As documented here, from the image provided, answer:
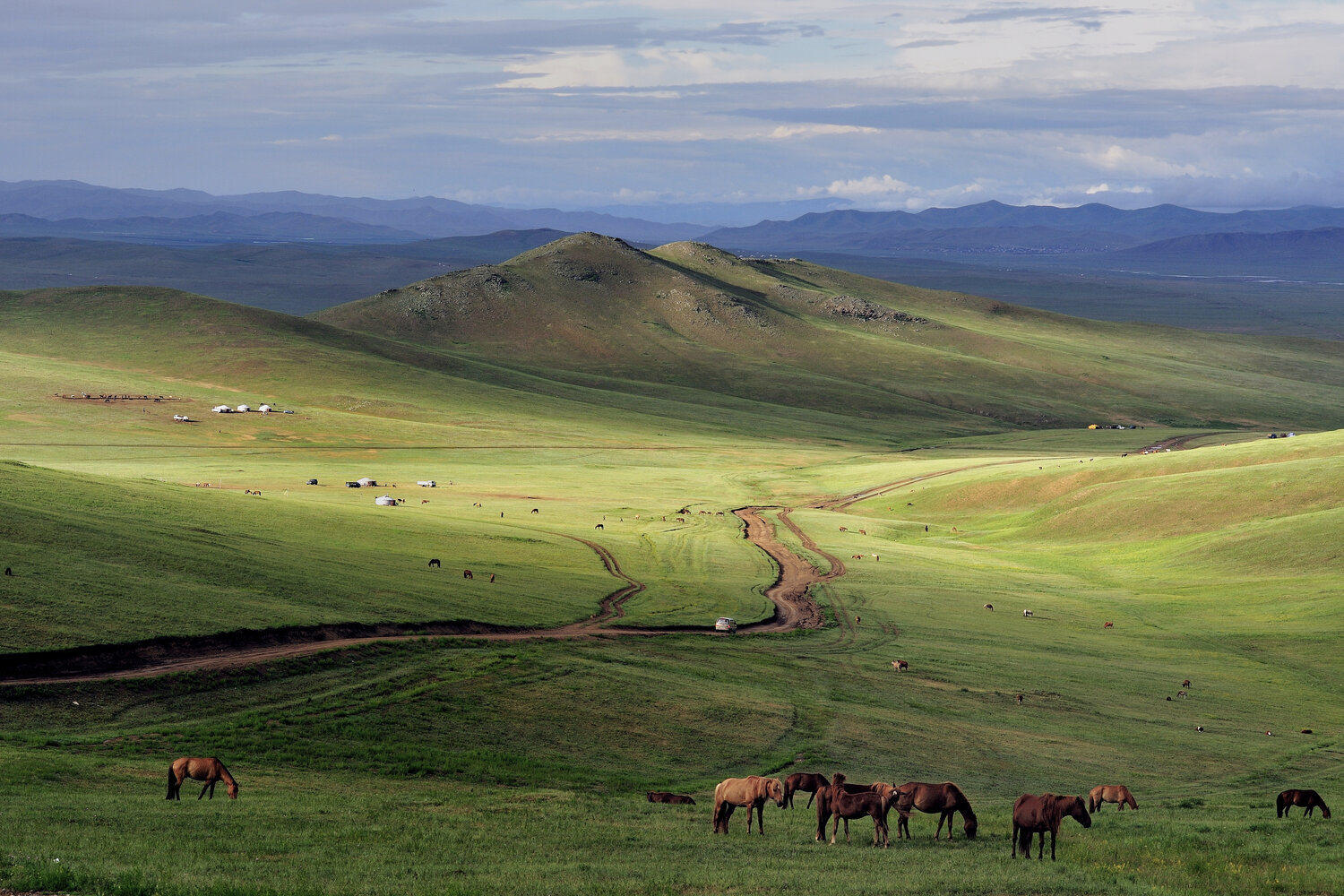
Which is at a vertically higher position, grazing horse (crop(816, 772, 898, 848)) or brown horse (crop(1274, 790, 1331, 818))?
grazing horse (crop(816, 772, 898, 848))

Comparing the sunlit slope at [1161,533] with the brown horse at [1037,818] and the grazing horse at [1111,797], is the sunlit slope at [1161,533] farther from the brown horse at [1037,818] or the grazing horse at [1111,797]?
the brown horse at [1037,818]

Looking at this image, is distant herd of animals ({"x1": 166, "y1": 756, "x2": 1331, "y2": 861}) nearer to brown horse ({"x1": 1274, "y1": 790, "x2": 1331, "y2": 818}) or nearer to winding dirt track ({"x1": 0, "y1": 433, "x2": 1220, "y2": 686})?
brown horse ({"x1": 1274, "y1": 790, "x2": 1331, "y2": 818})

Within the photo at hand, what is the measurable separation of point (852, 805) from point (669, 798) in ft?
23.0

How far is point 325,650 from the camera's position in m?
41.8

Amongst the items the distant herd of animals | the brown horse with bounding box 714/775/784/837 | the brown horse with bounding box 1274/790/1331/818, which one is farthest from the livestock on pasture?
the brown horse with bounding box 1274/790/1331/818

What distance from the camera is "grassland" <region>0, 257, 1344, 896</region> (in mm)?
23328

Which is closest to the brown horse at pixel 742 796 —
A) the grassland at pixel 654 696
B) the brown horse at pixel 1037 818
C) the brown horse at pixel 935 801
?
the grassland at pixel 654 696

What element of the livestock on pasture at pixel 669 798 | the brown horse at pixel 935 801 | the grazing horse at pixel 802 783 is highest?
the brown horse at pixel 935 801

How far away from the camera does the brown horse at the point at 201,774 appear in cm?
2720

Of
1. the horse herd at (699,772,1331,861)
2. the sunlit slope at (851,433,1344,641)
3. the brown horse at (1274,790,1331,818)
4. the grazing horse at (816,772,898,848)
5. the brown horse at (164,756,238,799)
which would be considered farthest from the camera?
the sunlit slope at (851,433,1344,641)

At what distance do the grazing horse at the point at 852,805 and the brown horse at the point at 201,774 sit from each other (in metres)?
13.8

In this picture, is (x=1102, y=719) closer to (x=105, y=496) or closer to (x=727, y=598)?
(x=727, y=598)

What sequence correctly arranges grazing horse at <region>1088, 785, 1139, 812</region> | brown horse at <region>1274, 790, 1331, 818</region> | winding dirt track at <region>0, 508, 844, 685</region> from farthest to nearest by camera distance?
winding dirt track at <region>0, 508, 844, 685</region> < grazing horse at <region>1088, 785, 1139, 812</region> < brown horse at <region>1274, 790, 1331, 818</region>

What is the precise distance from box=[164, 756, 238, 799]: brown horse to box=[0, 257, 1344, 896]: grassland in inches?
32.4
